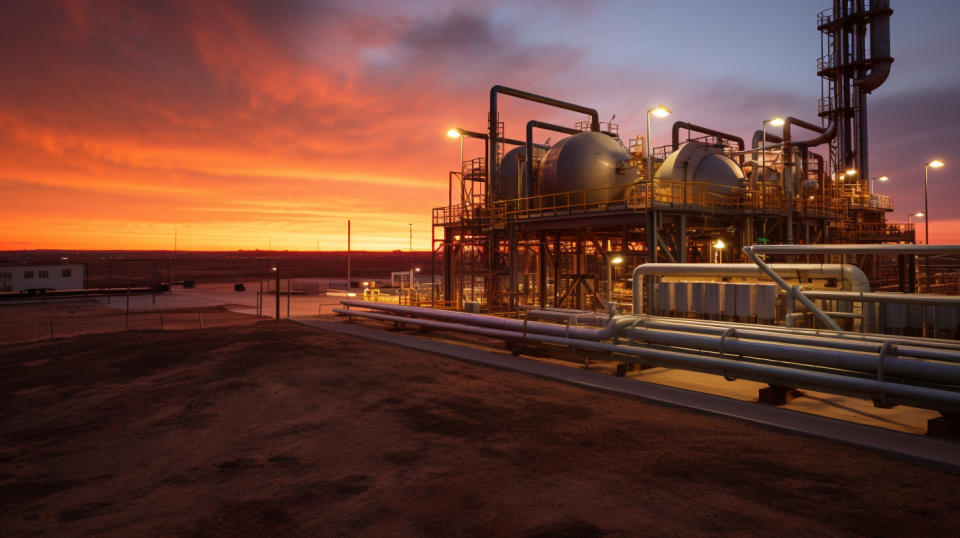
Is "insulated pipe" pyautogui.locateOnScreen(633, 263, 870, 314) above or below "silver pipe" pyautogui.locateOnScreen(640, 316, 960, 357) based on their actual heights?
above

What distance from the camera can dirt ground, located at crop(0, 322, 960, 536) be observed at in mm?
5809

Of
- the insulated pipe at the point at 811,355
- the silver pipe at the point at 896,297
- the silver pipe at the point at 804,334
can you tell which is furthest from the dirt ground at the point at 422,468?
the silver pipe at the point at 896,297

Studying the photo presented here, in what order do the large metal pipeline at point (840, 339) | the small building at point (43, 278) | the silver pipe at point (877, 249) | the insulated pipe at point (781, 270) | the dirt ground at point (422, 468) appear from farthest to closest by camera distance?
the small building at point (43, 278) → the insulated pipe at point (781, 270) → the silver pipe at point (877, 249) → the large metal pipeline at point (840, 339) → the dirt ground at point (422, 468)

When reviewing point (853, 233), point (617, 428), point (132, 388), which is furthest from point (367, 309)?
point (853, 233)

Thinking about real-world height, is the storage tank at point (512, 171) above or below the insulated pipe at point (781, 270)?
above

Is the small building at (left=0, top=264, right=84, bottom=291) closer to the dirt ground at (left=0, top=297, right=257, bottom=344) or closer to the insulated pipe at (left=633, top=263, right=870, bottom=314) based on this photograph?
the dirt ground at (left=0, top=297, right=257, bottom=344)

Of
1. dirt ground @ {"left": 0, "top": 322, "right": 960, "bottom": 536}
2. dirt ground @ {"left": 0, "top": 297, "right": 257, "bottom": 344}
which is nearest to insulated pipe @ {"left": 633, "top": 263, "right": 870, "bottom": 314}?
dirt ground @ {"left": 0, "top": 322, "right": 960, "bottom": 536}

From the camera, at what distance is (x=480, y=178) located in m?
35.5

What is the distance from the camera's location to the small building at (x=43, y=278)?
50.6 meters

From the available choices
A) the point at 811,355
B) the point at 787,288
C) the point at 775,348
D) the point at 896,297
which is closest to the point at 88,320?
the point at 775,348

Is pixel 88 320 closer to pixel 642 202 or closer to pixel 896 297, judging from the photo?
pixel 642 202

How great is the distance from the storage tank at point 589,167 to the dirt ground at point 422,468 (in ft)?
53.9

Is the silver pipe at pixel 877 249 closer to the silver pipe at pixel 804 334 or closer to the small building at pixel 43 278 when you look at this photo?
the silver pipe at pixel 804 334

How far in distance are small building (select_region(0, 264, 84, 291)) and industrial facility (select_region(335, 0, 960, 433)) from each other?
43.0 metres
